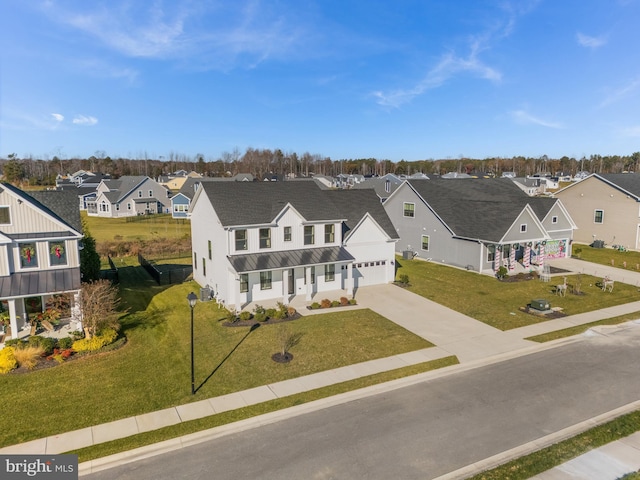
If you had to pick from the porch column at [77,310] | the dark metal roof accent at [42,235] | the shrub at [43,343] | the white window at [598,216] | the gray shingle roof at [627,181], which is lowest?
the shrub at [43,343]

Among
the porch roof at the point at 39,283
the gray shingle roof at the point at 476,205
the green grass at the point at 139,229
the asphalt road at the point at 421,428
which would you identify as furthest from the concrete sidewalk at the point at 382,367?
the green grass at the point at 139,229

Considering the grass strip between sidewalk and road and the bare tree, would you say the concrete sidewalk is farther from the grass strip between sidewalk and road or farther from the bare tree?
the bare tree

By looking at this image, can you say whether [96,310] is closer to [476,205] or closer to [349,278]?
[349,278]

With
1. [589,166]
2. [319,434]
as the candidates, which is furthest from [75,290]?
[589,166]

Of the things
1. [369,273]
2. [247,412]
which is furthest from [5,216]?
[369,273]

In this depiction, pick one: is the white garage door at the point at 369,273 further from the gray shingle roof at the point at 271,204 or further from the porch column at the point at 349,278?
the gray shingle roof at the point at 271,204

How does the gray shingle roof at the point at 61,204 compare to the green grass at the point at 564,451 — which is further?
the gray shingle roof at the point at 61,204

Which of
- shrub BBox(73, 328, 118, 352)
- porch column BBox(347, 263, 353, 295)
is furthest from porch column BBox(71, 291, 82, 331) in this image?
porch column BBox(347, 263, 353, 295)
